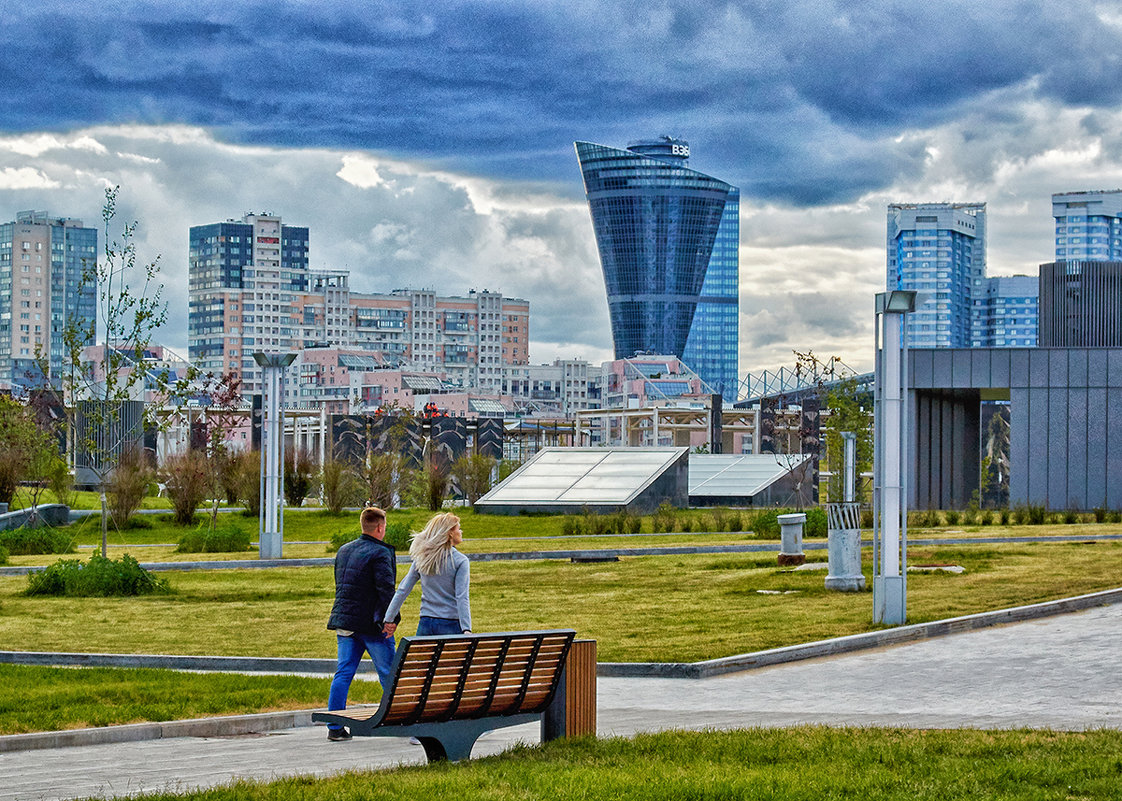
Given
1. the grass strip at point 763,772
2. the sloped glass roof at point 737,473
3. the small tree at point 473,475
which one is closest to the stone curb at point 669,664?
the grass strip at point 763,772

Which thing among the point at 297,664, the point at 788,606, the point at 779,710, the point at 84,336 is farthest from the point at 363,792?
the point at 84,336

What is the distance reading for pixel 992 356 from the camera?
150 ft

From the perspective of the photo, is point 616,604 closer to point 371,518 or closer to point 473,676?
point 371,518

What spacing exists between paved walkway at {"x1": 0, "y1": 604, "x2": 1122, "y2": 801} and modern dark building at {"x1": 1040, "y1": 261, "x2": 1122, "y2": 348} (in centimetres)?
12496

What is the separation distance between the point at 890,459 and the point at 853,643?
2.36 m

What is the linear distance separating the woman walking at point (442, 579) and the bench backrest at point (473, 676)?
130 centimetres

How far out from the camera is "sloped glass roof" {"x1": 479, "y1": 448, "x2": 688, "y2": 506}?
42.5m

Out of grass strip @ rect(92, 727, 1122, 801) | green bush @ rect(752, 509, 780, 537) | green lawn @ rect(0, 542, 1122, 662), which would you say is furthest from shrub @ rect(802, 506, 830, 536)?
grass strip @ rect(92, 727, 1122, 801)

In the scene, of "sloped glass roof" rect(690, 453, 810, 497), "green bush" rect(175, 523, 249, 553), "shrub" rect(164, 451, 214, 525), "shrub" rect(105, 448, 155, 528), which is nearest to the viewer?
"green bush" rect(175, 523, 249, 553)

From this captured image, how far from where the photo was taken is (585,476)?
147ft

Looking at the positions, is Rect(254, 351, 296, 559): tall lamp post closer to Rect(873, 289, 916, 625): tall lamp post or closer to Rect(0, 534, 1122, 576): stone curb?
Rect(0, 534, 1122, 576): stone curb

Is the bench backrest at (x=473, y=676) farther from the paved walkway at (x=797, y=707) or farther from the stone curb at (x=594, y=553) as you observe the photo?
the stone curb at (x=594, y=553)

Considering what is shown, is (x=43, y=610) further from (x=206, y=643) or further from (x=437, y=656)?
(x=437, y=656)

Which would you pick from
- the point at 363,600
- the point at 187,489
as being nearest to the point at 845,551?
the point at 363,600
